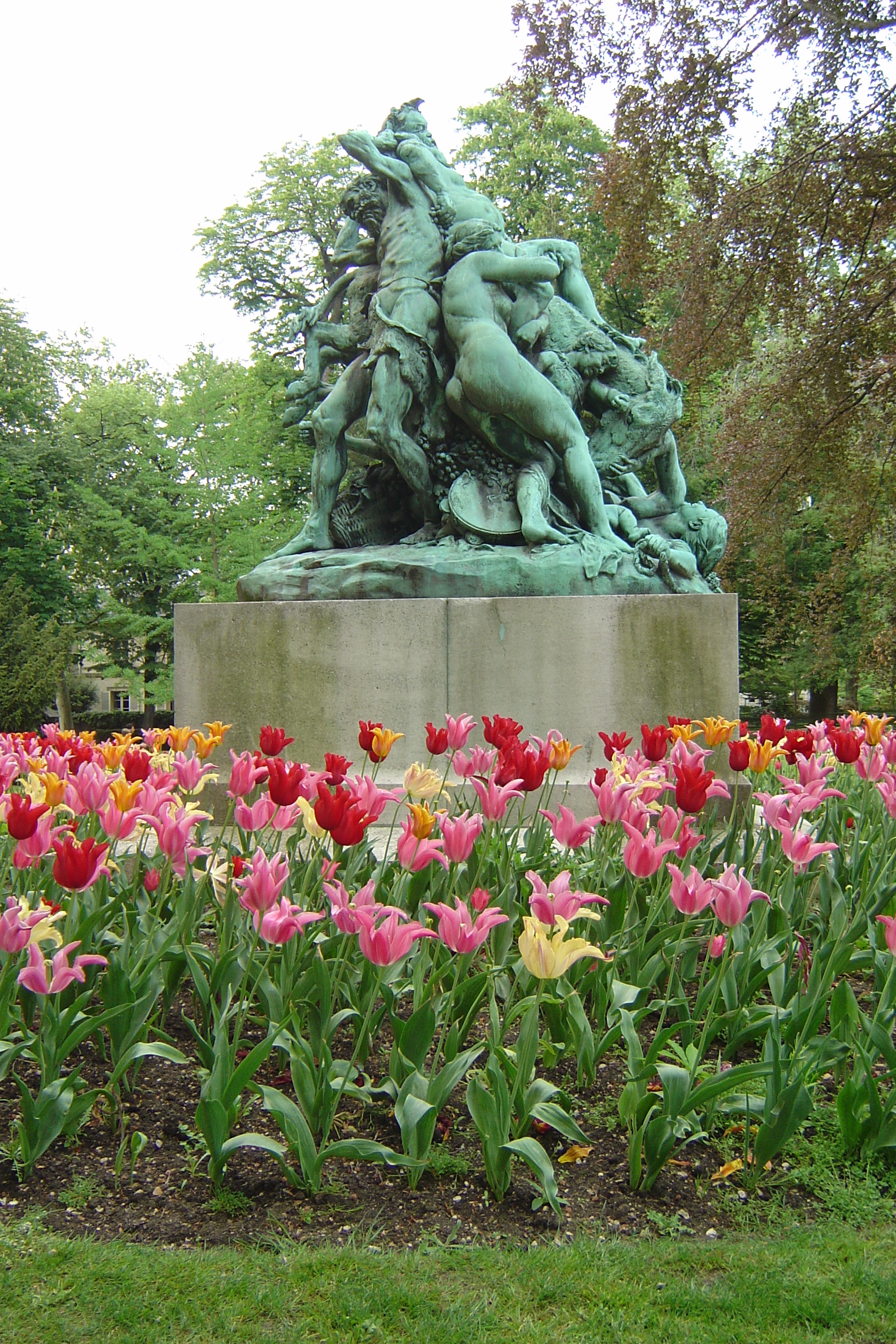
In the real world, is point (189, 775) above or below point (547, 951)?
above

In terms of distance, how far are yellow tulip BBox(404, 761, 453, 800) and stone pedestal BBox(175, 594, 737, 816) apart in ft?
9.11

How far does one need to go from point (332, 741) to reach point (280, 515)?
42.1ft

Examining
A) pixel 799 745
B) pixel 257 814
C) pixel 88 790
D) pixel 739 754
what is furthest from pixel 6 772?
pixel 799 745

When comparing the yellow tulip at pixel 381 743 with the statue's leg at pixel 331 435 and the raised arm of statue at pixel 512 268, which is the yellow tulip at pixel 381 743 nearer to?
the statue's leg at pixel 331 435

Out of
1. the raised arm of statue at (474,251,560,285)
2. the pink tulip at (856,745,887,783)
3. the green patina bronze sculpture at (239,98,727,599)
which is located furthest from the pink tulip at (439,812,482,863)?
the raised arm of statue at (474,251,560,285)

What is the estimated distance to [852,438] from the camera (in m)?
14.9

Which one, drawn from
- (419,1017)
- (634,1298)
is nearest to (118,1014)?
(419,1017)

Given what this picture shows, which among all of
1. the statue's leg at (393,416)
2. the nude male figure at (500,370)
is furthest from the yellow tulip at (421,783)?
the statue's leg at (393,416)

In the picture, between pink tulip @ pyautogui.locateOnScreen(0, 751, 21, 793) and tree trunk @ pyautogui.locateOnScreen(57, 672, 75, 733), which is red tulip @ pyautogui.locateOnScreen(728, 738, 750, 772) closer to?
pink tulip @ pyautogui.locateOnScreen(0, 751, 21, 793)

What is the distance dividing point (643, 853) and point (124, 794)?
1.46m

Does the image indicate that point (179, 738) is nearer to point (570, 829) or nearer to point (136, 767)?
point (136, 767)

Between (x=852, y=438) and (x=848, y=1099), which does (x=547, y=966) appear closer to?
(x=848, y=1099)

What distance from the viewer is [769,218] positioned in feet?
41.9

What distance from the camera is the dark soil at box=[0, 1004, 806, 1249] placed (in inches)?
95.5
